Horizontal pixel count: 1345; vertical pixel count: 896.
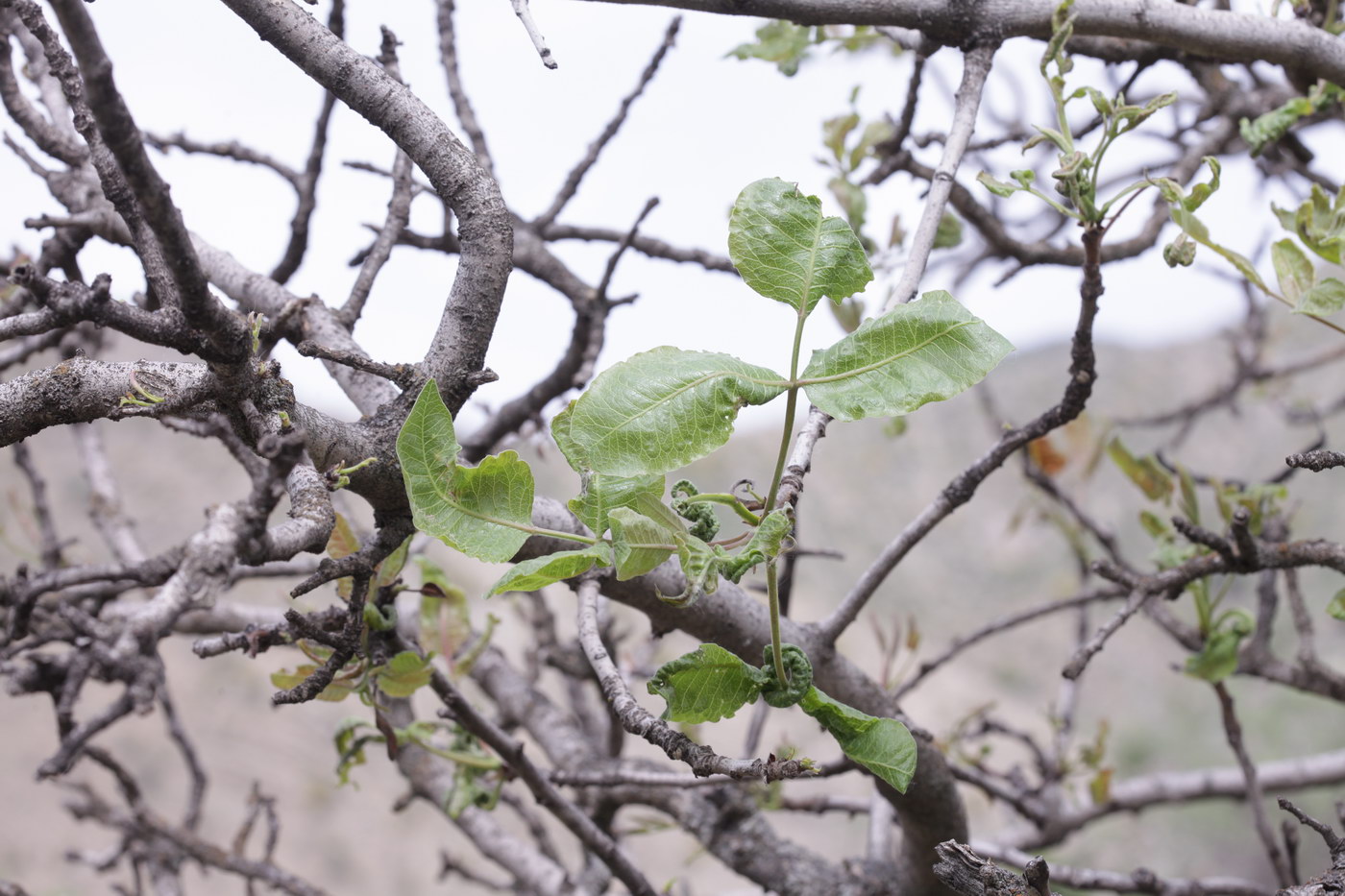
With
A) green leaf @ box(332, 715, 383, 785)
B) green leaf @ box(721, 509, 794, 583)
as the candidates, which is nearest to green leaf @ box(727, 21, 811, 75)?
green leaf @ box(721, 509, 794, 583)

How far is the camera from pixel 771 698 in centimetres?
72

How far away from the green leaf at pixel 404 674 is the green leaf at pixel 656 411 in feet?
1.66

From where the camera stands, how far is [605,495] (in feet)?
2.14

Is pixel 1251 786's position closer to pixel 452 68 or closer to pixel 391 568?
pixel 391 568

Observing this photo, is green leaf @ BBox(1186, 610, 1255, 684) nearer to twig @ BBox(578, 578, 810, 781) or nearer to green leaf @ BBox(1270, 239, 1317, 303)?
green leaf @ BBox(1270, 239, 1317, 303)

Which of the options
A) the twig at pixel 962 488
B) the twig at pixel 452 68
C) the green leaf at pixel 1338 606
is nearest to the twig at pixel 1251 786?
the green leaf at pixel 1338 606

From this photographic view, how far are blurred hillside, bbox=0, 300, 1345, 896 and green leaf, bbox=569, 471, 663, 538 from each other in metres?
3.04

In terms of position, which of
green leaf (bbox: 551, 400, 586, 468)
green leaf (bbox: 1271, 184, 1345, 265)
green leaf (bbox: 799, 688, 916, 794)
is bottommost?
green leaf (bbox: 799, 688, 916, 794)

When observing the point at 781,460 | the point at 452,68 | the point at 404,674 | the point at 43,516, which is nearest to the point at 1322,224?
the point at 781,460

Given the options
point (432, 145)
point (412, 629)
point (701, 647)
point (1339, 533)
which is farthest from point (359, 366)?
point (1339, 533)

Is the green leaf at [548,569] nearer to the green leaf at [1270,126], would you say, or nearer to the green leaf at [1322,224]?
the green leaf at [1322,224]

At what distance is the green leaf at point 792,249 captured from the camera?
67 cm

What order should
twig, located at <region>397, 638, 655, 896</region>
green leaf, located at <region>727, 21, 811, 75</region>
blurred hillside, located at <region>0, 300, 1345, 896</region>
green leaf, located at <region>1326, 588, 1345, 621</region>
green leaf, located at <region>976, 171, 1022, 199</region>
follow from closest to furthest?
green leaf, located at <region>976, 171, 1022, 199</region> < green leaf, located at <region>1326, 588, 1345, 621</region> < twig, located at <region>397, 638, 655, 896</region> < green leaf, located at <region>727, 21, 811, 75</region> < blurred hillside, located at <region>0, 300, 1345, 896</region>

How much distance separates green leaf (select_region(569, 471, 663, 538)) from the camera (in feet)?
2.11
